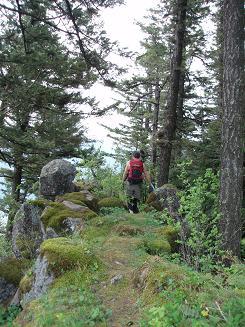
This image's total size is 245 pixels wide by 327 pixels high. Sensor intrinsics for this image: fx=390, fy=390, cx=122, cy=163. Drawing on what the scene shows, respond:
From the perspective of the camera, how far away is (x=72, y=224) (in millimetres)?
9227

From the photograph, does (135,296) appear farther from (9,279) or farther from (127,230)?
(9,279)

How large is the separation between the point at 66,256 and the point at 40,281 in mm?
585

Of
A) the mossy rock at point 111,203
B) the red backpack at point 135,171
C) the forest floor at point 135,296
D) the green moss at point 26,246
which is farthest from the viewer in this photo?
the red backpack at point 135,171

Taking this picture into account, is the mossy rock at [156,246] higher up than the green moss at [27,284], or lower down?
higher up

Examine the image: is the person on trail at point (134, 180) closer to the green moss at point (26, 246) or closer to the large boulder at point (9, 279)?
the green moss at point (26, 246)

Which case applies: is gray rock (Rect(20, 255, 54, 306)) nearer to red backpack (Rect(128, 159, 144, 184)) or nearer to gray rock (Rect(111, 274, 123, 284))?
gray rock (Rect(111, 274, 123, 284))

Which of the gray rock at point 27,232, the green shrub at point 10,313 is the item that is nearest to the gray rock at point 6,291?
the green shrub at point 10,313

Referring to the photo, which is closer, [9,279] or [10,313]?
[10,313]

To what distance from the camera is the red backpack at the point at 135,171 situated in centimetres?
1195

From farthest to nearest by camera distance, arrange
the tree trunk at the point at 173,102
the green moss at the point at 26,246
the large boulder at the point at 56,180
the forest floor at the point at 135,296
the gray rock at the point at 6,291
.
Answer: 1. the tree trunk at the point at 173,102
2. the large boulder at the point at 56,180
3. the green moss at the point at 26,246
4. the gray rock at the point at 6,291
5. the forest floor at the point at 135,296

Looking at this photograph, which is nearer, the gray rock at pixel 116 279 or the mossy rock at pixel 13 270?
the gray rock at pixel 116 279

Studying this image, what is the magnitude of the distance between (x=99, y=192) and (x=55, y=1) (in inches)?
245

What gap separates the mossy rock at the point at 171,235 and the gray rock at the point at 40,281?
3268 millimetres

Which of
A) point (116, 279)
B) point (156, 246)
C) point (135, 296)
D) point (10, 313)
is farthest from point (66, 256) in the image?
point (156, 246)
